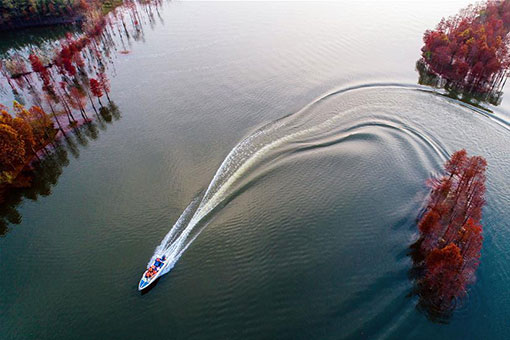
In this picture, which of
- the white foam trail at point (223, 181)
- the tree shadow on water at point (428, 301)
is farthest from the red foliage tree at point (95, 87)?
the tree shadow on water at point (428, 301)

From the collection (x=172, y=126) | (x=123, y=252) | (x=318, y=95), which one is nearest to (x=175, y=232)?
(x=123, y=252)

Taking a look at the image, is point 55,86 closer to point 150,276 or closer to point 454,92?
point 150,276

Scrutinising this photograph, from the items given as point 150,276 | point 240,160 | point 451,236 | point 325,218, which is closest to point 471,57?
point 451,236

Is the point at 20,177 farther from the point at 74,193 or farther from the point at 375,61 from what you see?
the point at 375,61

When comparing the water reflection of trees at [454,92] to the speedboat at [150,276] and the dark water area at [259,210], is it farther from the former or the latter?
the speedboat at [150,276]

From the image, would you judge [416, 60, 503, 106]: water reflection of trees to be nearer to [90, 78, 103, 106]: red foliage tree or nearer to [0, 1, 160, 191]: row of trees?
[90, 78, 103, 106]: red foliage tree
